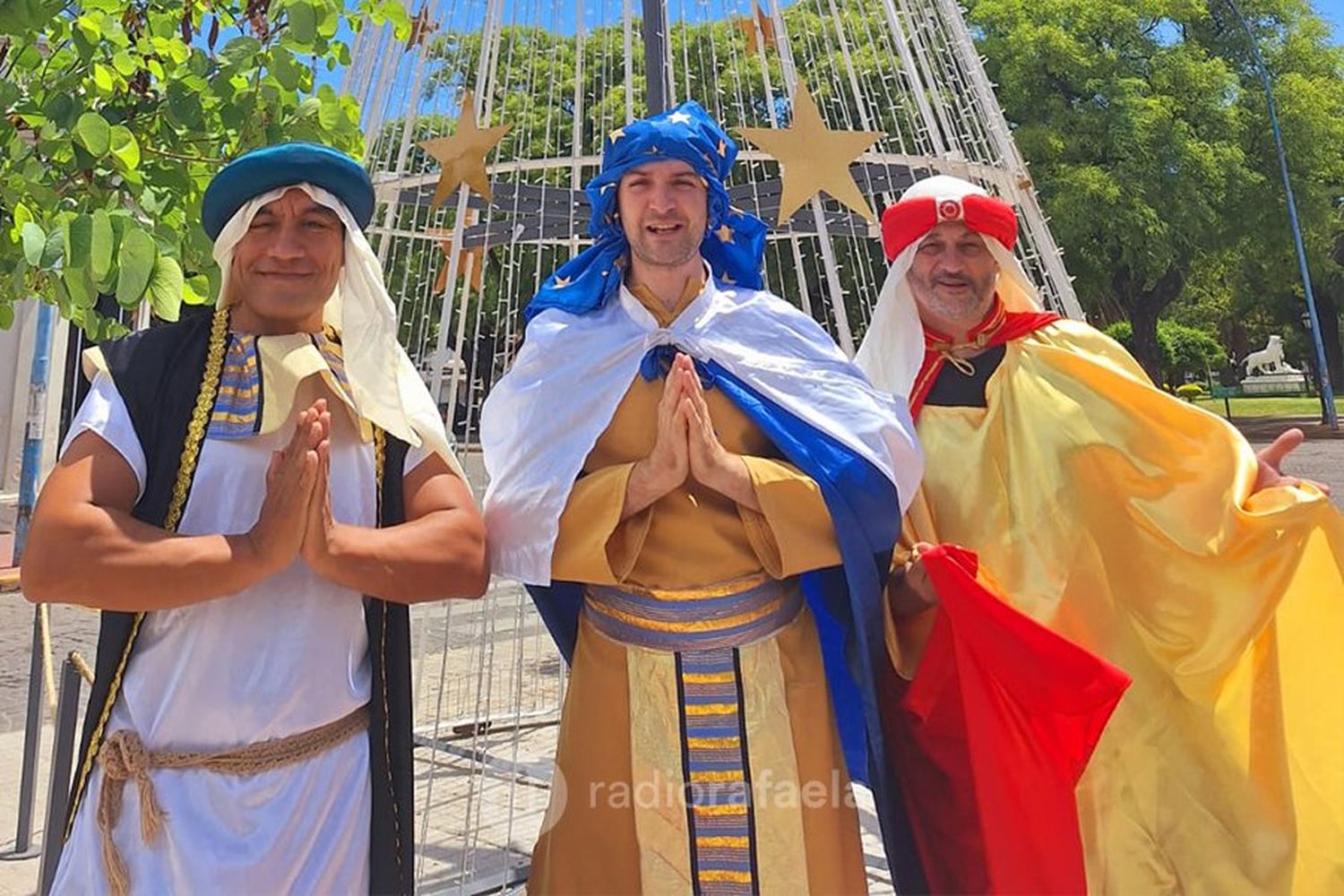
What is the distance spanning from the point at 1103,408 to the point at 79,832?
2.21 m

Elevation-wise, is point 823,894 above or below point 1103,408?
below

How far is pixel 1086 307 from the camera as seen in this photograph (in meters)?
19.4

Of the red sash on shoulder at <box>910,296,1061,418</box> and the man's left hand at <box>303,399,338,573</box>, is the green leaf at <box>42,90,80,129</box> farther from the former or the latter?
the red sash on shoulder at <box>910,296,1061,418</box>

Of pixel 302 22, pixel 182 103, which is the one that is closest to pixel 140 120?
pixel 182 103

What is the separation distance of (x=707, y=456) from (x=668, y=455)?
0.07 m

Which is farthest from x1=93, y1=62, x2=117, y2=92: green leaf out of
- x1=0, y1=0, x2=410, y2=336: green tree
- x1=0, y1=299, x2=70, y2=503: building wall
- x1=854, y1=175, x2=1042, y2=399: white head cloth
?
x1=0, y1=299, x2=70, y2=503: building wall

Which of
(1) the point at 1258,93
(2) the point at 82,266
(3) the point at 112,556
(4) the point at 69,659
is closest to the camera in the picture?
(3) the point at 112,556

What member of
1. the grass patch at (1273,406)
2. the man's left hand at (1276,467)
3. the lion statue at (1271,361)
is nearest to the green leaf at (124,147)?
the man's left hand at (1276,467)

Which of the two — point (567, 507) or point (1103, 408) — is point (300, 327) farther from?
point (1103, 408)

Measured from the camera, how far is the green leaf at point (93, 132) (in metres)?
1.69

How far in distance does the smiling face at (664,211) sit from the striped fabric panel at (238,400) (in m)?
0.73

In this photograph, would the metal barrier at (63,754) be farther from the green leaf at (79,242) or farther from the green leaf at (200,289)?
the green leaf at (79,242)

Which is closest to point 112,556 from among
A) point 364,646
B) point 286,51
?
point 364,646

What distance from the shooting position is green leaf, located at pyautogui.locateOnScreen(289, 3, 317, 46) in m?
1.90
